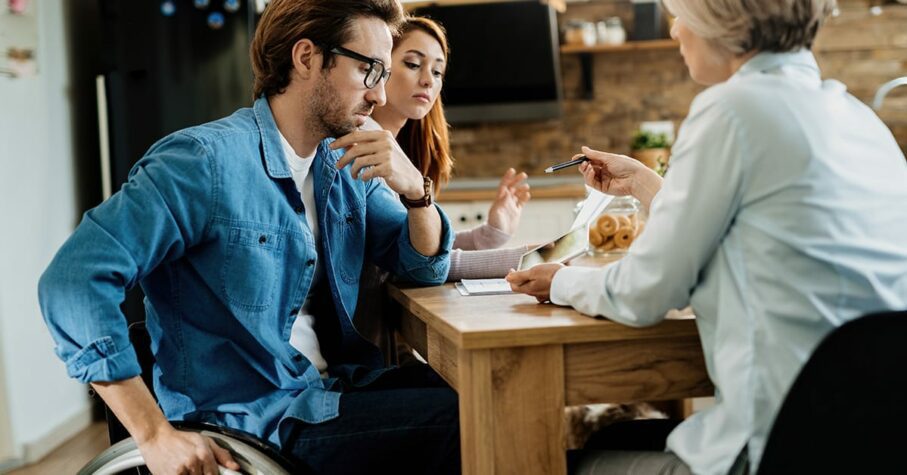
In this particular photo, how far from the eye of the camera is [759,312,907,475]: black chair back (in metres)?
1.02

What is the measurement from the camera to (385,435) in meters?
1.53

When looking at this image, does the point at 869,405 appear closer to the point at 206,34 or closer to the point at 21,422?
the point at 21,422

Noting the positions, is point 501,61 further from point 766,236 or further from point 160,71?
point 766,236

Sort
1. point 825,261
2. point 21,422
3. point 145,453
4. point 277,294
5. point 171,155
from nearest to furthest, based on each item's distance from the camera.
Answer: point 825,261 < point 145,453 < point 171,155 < point 277,294 < point 21,422

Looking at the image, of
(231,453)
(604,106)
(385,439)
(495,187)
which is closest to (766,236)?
(385,439)

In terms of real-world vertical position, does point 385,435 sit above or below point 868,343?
below

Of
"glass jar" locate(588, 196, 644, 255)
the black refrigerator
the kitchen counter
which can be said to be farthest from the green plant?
"glass jar" locate(588, 196, 644, 255)

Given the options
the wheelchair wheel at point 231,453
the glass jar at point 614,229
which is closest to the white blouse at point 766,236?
the wheelchair wheel at point 231,453

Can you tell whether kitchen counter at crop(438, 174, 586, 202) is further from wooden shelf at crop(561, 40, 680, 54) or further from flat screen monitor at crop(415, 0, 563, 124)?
wooden shelf at crop(561, 40, 680, 54)

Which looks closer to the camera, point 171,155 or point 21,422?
point 171,155

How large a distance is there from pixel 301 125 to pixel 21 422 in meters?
2.08

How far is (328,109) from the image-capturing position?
1.74m

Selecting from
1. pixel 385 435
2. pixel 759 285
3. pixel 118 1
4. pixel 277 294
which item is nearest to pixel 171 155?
pixel 277 294

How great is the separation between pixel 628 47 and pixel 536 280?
3736 millimetres
